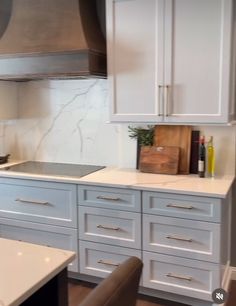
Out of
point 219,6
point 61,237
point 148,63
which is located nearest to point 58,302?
point 61,237

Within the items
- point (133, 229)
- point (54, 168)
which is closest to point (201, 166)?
point (133, 229)

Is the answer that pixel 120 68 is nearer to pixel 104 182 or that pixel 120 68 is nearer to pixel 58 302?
pixel 104 182

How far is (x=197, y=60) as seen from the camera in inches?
96.3

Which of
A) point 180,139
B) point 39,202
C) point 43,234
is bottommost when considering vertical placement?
point 43,234

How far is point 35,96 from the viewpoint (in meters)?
3.42

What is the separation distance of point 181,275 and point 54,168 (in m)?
1.38

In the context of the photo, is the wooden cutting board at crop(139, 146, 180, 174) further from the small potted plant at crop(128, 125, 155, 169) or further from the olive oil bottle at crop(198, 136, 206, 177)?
the olive oil bottle at crop(198, 136, 206, 177)

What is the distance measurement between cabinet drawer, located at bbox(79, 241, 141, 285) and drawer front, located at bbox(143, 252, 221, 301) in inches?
6.3

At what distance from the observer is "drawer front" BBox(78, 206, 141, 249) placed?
8.34ft

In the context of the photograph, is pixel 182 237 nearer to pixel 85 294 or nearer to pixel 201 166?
pixel 201 166

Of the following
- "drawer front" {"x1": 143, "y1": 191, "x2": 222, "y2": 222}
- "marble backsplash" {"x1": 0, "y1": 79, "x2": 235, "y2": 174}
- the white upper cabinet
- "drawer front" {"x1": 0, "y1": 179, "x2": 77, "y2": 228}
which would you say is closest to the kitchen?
"marble backsplash" {"x1": 0, "y1": 79, "x2": 235, "y2": 174}

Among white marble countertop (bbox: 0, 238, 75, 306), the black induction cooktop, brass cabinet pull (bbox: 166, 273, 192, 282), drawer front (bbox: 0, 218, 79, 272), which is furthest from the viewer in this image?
the black induction cooktop

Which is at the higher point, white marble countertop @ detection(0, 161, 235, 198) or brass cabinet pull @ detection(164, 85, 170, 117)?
brass cabinet pull @ detection(164, 85, 170, 117)

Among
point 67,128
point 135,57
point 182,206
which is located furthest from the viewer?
point 67,128
